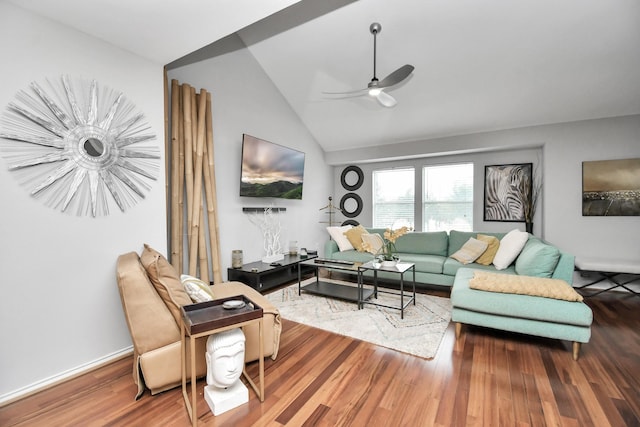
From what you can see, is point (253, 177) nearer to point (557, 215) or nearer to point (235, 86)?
point (235, 86)

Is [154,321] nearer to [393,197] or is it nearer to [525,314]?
[525,314]

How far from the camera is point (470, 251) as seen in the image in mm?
4023

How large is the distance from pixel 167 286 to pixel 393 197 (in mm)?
4906

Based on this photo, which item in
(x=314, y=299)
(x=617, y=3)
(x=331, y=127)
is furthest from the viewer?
(x=331, y=127)

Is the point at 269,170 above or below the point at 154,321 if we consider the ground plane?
above

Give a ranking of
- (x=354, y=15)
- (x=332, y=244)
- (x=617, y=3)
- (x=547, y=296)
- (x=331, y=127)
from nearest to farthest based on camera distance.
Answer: (x=547, y=296), (x=617, y=3), (x=354, y=15), (x=332, y=244), (x=331, y=127)

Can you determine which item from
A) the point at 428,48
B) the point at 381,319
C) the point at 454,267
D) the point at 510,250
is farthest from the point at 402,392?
the point at 428,48

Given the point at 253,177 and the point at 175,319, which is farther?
the point at 253,177

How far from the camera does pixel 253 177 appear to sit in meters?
4.18

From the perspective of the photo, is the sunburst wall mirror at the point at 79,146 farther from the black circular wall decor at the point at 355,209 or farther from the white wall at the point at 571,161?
the white wall at the point at 571,161

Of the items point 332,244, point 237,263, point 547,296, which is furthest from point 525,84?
point 237,263

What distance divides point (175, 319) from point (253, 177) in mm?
2598

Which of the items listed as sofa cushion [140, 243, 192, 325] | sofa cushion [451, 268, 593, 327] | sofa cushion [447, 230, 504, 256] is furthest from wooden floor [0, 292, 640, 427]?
sofa cushion [447, 230, 504, 256]

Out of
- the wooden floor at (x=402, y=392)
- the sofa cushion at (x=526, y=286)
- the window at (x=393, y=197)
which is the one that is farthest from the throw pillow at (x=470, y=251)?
the window at (x=393, y=197)
